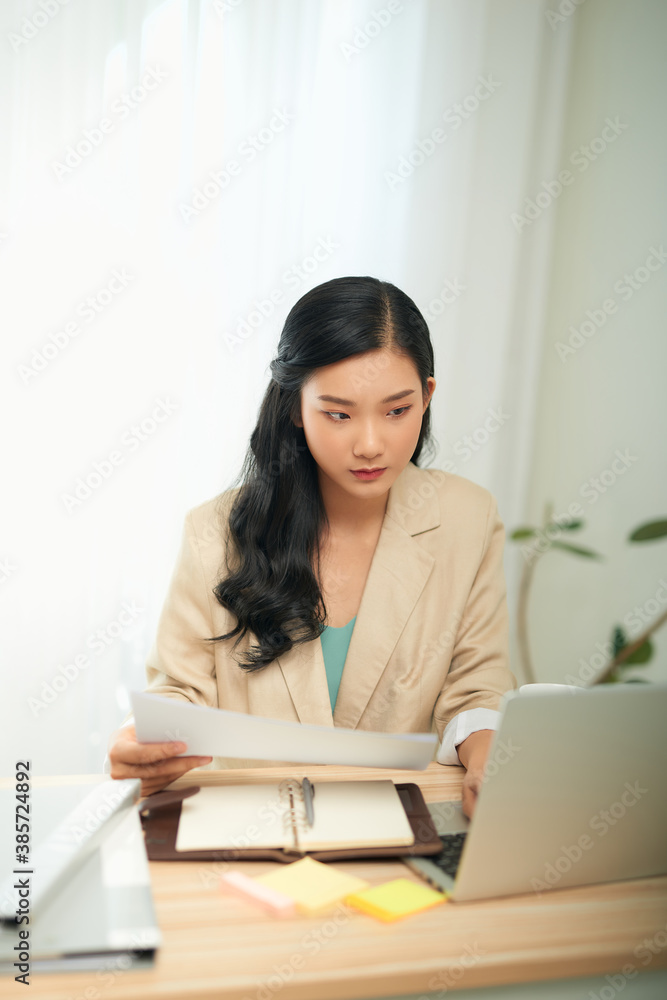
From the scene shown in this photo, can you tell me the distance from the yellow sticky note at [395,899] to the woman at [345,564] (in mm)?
449

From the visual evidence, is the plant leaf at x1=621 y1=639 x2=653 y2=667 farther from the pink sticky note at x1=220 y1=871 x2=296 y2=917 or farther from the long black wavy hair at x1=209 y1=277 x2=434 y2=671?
the pink sticky note at x1=220 y1=871 x2=296 y2=917

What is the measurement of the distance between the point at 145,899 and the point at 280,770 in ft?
1.35

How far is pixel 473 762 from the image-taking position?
1.25 m

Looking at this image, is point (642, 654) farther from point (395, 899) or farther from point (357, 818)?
point (395, 899)

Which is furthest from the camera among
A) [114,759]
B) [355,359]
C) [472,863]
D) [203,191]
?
[203,191]

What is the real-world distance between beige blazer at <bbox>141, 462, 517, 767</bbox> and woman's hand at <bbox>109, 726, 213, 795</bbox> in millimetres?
294

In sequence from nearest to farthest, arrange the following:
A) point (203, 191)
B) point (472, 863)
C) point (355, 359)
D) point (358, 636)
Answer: point (472, 863) → point (355, 359) → point (358, 636) → point (203, 191)

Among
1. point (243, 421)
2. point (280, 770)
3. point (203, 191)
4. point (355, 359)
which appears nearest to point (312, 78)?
point (203, 191)

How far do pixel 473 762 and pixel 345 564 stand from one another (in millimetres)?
559

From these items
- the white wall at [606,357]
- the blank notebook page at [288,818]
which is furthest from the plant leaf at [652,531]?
the blank notebook page at [288,818]

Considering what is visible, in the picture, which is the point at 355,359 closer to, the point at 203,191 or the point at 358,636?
the point at 358,636

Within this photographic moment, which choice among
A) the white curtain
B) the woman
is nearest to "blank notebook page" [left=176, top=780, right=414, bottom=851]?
the woman

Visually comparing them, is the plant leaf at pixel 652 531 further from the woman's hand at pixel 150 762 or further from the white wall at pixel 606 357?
the woman's hand at pixel 150 762

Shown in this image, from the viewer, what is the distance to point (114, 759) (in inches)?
45.9
